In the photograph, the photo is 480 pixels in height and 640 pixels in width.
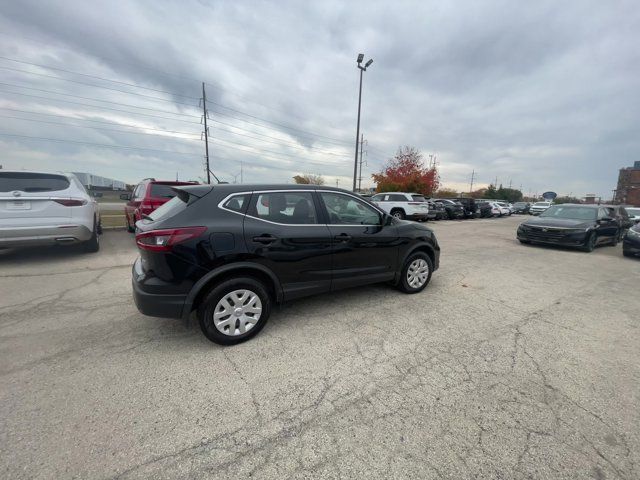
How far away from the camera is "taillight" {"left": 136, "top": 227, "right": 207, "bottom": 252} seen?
2.64 m

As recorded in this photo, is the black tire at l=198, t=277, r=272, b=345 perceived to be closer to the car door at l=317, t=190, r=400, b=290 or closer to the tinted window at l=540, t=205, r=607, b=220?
the car door at l=317, t=190, r=400, b=290

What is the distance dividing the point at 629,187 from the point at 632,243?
71772 millimetres

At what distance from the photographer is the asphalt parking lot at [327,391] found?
172cm

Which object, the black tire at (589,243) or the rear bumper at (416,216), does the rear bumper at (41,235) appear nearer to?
the black tire at (589,243)

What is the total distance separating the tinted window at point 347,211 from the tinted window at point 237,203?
100 centimetres

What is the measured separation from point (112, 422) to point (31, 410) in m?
0.64

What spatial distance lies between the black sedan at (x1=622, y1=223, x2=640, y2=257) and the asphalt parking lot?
585cm

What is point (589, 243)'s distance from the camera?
28.4 feet

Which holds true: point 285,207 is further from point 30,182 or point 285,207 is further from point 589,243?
point 589,243

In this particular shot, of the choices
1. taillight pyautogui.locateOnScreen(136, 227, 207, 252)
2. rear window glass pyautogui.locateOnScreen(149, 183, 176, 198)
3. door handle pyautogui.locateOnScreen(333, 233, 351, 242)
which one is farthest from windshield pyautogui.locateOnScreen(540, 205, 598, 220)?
rear window glass pyautogui.locateOnScreen(149, 183, 176, 198)

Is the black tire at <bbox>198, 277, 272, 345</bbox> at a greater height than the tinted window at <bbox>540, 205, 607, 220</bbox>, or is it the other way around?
the tinted window at <bbox>540, 205, 607, 220</bbox>

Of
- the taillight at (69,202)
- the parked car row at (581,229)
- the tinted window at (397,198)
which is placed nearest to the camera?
the taillight at (69,202)

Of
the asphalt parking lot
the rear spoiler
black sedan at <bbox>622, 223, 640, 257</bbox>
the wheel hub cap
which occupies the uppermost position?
the rear spoiler

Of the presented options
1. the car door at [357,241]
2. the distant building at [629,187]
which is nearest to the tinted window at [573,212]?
the car door at [357,241]
